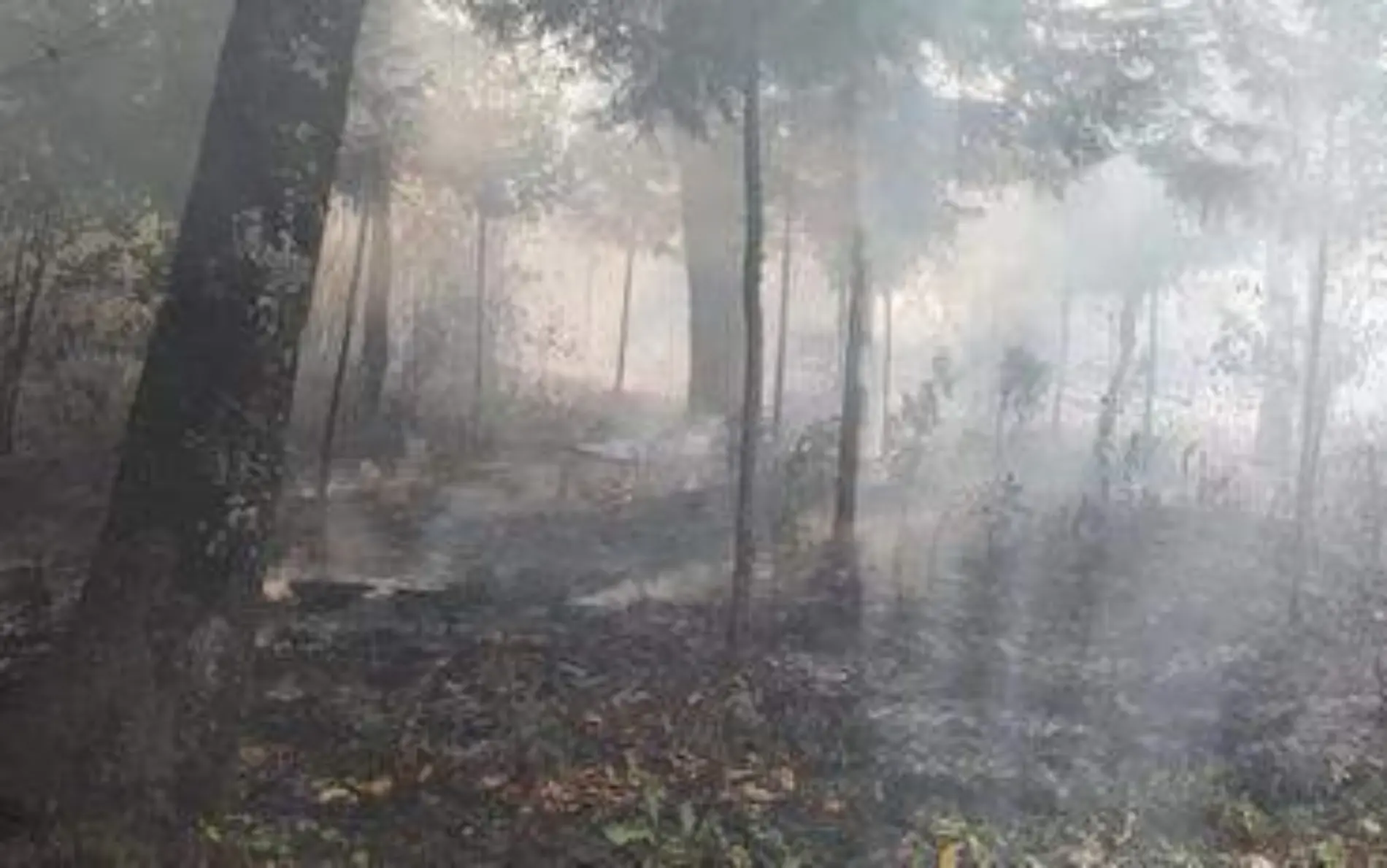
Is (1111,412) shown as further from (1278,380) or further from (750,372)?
(750,372)

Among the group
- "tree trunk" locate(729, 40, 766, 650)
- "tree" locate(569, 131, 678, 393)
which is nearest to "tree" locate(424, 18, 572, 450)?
"tree" locate(569, 131, 678, 393)

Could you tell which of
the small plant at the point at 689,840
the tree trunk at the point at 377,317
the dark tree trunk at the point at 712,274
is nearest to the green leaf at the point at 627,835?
the small plant at the point at 689,840

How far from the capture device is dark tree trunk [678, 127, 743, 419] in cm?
2411

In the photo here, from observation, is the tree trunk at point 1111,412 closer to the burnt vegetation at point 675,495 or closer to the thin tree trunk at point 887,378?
the burnt vegetation at point 675,495

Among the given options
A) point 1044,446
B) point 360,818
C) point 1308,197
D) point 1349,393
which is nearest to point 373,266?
point 1044,446

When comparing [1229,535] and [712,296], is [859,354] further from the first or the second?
[712,296]

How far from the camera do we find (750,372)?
10656 millimetres

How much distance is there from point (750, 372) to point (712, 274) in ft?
47.5

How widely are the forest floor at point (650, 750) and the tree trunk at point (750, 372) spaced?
39cm

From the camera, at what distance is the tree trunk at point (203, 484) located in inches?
254

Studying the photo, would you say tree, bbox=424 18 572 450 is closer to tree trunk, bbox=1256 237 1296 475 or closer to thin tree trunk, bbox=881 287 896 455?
thin tree trunk, bbox=881 287 896 455

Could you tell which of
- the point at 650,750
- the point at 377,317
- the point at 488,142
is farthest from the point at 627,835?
the point at 377,317

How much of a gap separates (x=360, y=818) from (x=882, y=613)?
6105 millimetres

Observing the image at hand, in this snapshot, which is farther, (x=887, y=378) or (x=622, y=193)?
(x=887, y=378)
